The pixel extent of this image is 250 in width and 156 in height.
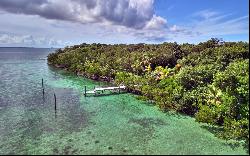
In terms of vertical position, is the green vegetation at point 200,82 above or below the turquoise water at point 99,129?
above

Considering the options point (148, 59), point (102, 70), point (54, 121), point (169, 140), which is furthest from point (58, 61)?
point (169, 140)

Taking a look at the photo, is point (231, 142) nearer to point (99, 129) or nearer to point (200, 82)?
point (200, 82)

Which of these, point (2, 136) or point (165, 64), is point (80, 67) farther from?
point (2, 136)

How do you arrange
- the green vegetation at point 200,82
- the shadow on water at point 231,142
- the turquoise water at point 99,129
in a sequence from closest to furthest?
the shadow on water at point 231,142
the turquoise water at point 99,129
the green vegetation at point 200,82

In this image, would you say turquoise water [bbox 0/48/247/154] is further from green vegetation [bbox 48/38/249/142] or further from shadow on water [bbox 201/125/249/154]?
green vegetation [bbox 48/38/249/142]

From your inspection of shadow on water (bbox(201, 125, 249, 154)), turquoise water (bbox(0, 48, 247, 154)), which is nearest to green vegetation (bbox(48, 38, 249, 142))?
shadow on water (bbox(201, 125, 249, 154))

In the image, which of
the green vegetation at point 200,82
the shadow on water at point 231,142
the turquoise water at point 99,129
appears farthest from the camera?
the green vegetation at point 200,82

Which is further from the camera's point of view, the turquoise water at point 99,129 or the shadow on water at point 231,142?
the turquoise water at point 99,129

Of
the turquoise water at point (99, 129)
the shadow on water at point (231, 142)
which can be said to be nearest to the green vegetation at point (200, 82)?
the shadow on water at point (231, 142)

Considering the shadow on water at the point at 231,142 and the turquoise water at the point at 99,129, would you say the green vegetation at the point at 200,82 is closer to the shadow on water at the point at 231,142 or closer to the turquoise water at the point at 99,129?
the shadow on water at the point at 231,142
